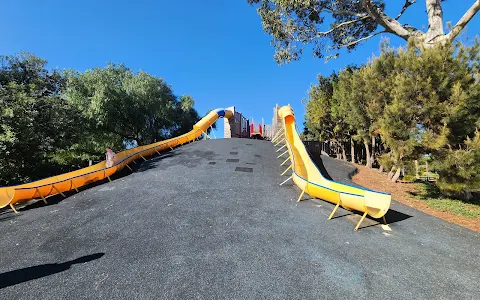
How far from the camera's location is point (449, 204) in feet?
28.2

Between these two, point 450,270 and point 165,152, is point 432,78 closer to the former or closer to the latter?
point 450,270

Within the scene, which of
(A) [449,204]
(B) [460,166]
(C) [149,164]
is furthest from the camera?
(C) [149,164]

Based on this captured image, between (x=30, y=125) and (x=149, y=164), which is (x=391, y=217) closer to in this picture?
(x=149, y=164)

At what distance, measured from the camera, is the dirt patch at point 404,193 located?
7016mm

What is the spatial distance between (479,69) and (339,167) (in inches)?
281

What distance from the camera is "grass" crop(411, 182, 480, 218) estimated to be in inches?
303

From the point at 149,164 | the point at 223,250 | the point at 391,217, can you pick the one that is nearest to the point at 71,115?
the point at 149,164

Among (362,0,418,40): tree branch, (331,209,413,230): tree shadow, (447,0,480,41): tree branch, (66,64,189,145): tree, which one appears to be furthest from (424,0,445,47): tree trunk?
(66,64,189,145): tree

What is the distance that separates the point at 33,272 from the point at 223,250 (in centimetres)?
317

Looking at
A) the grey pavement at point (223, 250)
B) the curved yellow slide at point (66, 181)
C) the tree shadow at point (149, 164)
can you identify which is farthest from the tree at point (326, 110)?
the curved yellow slide at point (66, 181)

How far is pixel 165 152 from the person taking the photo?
15.3 m

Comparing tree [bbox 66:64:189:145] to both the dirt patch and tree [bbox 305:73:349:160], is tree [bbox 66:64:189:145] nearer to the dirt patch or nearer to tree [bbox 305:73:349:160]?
tree [bbox 305:73:349:160]

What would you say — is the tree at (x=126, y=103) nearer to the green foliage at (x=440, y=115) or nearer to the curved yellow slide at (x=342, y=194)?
the curved yellow slide at (x=342, y=194)

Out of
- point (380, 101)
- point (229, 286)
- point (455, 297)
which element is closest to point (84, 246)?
point (229, 286)
